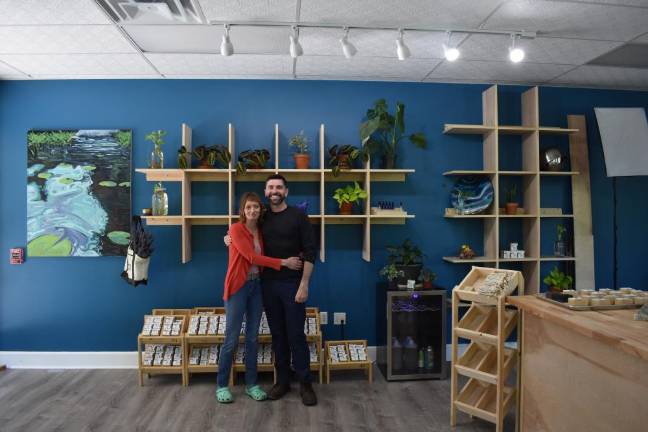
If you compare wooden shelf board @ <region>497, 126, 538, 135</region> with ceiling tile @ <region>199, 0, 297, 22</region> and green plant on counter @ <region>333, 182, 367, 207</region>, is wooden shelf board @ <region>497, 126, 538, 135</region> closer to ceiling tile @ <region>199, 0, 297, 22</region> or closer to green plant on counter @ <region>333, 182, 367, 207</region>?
green plant on counter @ <region>333, 182, 367, 207</region>

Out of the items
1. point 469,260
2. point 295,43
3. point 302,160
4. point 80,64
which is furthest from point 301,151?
point 80,64

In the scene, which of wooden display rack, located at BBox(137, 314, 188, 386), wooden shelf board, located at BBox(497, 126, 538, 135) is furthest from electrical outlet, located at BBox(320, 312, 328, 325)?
wooden shelf board, located at BBox(497, 126, 538, 135)

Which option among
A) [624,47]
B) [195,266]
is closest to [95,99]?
[195,266]

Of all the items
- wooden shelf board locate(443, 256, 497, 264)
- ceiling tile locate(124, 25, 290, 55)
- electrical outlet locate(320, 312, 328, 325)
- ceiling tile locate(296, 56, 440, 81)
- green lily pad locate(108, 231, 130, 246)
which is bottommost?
electrical outlet locate(320, 312, 328, 325)

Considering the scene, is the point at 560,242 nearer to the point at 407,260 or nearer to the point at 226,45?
the point at 407,260

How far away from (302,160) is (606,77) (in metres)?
2.79

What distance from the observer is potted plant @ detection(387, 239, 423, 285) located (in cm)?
345

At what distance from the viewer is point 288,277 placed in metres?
3.00

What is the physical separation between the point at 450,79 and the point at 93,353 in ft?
13.1

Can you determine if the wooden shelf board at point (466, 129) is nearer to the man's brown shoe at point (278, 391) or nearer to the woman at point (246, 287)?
the woman at point (246, 287)

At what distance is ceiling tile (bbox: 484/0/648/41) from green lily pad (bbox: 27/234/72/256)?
3764 millimetres

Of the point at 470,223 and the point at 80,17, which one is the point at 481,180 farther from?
the point at 80,17

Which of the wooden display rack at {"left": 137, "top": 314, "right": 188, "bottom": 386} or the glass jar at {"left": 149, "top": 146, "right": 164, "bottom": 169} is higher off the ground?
the glass jar at {"left": 149, "top": 146, "right": 164, "bottom": 169}

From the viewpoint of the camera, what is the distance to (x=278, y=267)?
2932 millimetres
